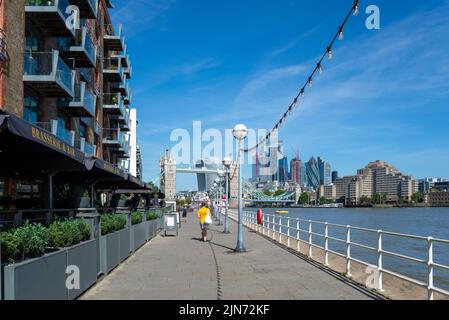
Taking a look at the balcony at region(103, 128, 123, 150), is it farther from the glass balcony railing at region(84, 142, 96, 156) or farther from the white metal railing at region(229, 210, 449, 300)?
the white metal railing at region(229, 210, 449, 300)

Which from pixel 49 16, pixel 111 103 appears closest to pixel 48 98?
pixel 49 16

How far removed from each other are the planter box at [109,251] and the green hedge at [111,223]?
0.14 metres

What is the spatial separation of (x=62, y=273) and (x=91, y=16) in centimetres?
2949

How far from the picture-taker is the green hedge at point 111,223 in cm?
1217

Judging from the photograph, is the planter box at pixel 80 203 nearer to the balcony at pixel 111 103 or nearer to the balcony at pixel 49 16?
the balcony at pixel 49 16

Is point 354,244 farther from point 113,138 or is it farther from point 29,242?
point 113,138

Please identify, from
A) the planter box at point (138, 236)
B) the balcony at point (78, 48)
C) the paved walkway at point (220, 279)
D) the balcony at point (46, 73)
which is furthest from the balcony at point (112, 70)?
the paved walkway at point (220, 279)

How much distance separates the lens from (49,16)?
26.4m

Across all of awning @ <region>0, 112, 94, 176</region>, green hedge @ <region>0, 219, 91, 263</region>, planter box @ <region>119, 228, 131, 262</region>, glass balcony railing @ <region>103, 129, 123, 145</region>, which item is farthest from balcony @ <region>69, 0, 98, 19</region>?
green hedge @ <region>0, 219, 91, 263</region>

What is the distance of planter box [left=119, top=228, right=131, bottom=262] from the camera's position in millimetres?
14195

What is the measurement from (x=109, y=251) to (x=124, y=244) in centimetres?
259

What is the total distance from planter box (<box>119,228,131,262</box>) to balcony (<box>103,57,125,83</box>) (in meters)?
34.5
